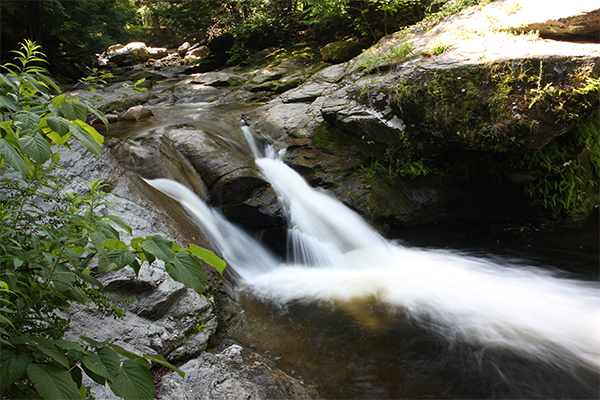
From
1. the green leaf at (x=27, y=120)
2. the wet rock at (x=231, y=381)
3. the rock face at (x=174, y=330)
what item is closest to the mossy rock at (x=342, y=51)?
the rock face at (x=174, y=330)

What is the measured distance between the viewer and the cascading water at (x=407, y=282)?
12.8ft

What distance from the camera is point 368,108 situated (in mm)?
6832

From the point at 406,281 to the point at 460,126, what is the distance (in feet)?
→ 9.70

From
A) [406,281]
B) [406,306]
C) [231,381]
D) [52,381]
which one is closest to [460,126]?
[406,281]

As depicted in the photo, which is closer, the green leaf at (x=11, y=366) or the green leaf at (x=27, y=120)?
the green leaf at (x=11, y=366)

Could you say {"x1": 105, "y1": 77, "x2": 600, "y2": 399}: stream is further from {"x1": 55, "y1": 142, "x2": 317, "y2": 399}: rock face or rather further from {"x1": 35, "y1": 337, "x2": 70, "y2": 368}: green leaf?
{"x1": 35, "y1": 337, "x2": 70, "y2": 368}: green leaf

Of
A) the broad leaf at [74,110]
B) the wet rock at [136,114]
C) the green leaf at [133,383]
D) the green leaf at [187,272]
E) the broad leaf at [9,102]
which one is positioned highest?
the wet rock at [136,114]

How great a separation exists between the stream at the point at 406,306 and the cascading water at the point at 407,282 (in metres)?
0.02

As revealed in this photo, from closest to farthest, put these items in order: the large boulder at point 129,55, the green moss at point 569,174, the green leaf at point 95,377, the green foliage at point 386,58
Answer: the green leaf at point 95,377, the green moss at point 569,174, the green foliage at point 386,58, the large boulder at point 129,55

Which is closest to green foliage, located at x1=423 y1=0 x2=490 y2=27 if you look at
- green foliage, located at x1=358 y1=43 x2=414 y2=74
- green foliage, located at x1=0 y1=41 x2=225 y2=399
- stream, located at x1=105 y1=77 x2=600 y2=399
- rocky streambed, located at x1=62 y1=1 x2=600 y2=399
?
rocky streambed, located at x1=62 y1=1 x2=600 y2=399

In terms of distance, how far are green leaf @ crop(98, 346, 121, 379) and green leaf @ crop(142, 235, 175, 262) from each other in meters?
0.37

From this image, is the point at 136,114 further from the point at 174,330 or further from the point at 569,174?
the point at 569,174

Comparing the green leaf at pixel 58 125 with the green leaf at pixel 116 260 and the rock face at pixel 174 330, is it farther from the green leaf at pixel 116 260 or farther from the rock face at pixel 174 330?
the rock face at pixel 174 330

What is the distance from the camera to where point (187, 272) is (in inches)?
49.7
